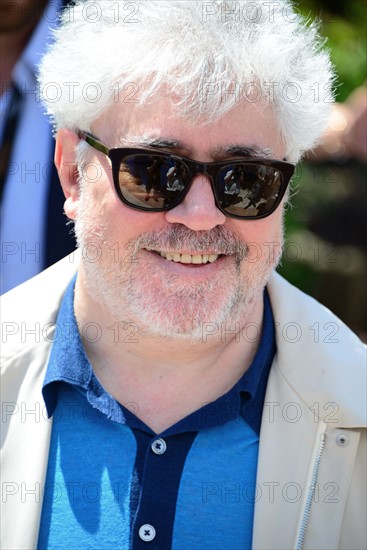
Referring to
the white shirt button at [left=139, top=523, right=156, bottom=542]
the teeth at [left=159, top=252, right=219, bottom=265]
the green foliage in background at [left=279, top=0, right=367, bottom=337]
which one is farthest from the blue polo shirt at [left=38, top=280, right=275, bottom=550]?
the green foliage in background at [left=279, top=0, right=367, bottom=337]

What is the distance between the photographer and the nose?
2.21 m

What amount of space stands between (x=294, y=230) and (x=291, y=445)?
3.11m

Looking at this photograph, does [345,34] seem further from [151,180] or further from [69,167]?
[151,180]

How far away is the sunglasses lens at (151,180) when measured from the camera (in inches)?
86.9

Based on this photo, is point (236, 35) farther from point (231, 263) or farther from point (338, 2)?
point (338, 2)

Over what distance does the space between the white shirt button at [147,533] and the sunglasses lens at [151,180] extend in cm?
77

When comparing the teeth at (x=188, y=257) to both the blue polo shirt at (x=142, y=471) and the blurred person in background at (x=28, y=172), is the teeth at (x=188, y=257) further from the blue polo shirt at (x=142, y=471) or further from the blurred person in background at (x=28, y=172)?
the blurred person in background at (x=28, y=172)

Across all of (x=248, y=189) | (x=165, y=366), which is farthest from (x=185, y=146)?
(x=165, y=366)

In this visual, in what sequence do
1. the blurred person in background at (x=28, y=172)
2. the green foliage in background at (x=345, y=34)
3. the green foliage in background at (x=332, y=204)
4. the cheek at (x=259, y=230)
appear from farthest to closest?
1. the green foliage in background at (x=332, y=204)
2. the green foliage in background at (x=345, y=34)
3. the blurred person in background at (x=28, y=172)
4. the cheek at (x=259, y=230)

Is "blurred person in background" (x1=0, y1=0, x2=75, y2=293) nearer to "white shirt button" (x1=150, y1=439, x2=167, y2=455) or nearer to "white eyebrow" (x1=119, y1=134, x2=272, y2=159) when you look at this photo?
→ "white eyebrow" (x1=119, y1=134, x2=272, y2=159)

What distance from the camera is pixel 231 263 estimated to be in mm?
2305

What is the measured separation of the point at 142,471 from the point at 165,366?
0.98 feet

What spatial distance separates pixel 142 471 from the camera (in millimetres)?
2221

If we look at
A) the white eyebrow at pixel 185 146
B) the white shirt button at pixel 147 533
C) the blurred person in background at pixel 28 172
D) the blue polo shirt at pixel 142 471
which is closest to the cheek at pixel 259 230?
the white eyebrow at pixel 185 146
